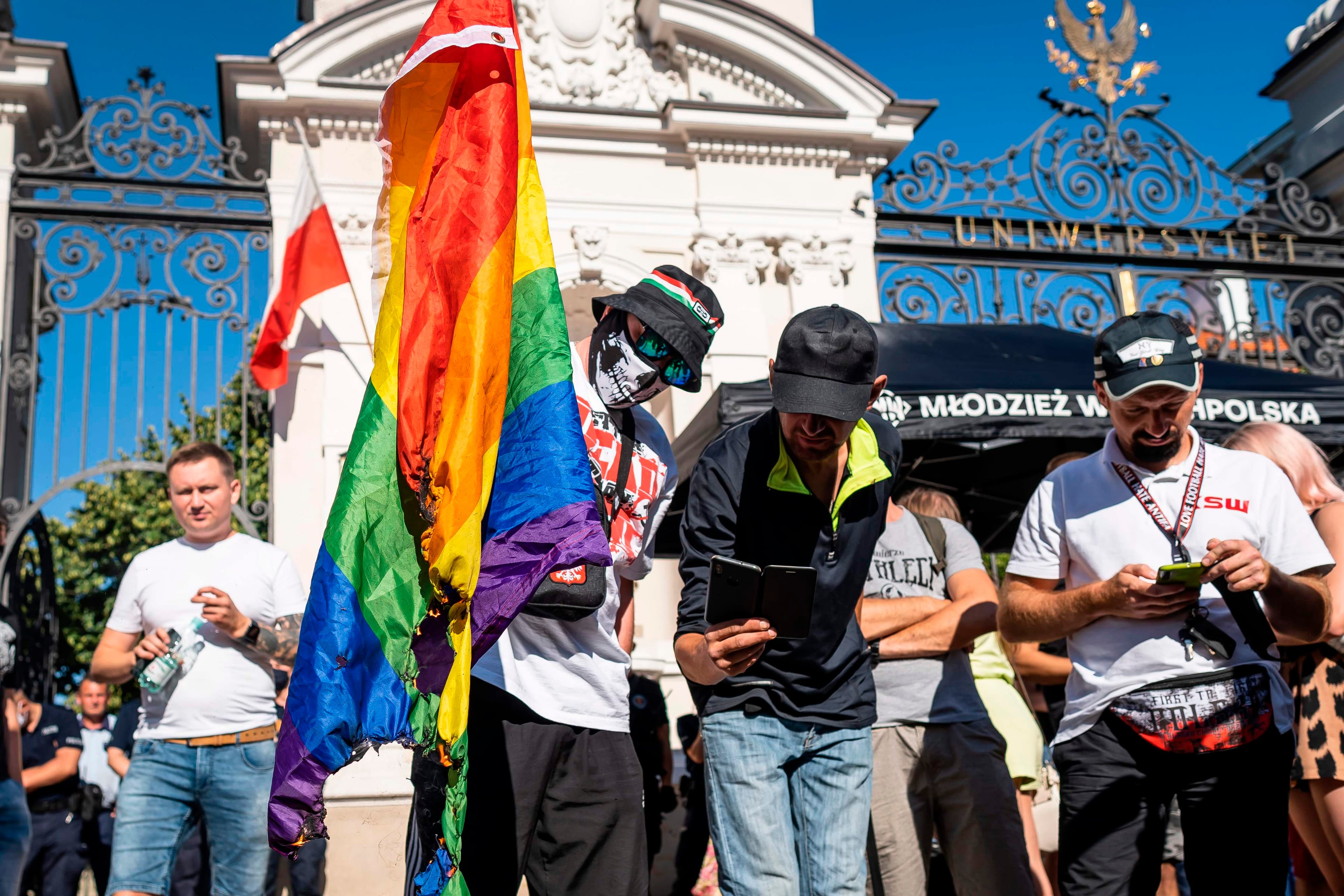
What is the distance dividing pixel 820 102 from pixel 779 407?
6.94 metres

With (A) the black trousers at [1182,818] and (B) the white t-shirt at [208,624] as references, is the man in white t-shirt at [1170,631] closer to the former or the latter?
(A) the black trousers at [1182,818]

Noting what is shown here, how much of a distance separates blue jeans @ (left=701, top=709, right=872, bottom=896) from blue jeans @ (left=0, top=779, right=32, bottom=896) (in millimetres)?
2917

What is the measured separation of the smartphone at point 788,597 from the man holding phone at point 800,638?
0.54ft

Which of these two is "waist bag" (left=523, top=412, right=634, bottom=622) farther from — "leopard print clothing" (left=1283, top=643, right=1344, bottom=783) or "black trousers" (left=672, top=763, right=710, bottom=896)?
"black trousers" (left=672, top=763, right=710, bottom=896)

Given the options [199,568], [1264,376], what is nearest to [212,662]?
[199,568]

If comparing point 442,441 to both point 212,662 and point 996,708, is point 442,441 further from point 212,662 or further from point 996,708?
point 996,708

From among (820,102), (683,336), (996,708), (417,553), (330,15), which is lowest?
(996,708)

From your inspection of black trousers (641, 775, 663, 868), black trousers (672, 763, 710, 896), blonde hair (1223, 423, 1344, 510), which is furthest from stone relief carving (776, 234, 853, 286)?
blonde hair (1223, 423, 1344, 510)

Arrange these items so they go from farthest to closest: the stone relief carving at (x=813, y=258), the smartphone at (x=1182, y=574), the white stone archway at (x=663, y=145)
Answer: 1. the stone relief carving at (x=813, y=258)
2. the white stone archway at (x=663, y=145)
3. the smartphone at (x=1182, y=574)

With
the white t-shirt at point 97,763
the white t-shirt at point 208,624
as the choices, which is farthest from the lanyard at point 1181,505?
the white t-shirt at point 97,763

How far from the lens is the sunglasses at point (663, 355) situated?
308cm

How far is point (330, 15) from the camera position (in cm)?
875

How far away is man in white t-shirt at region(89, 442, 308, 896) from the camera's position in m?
4.04

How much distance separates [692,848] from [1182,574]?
4.82 metres
